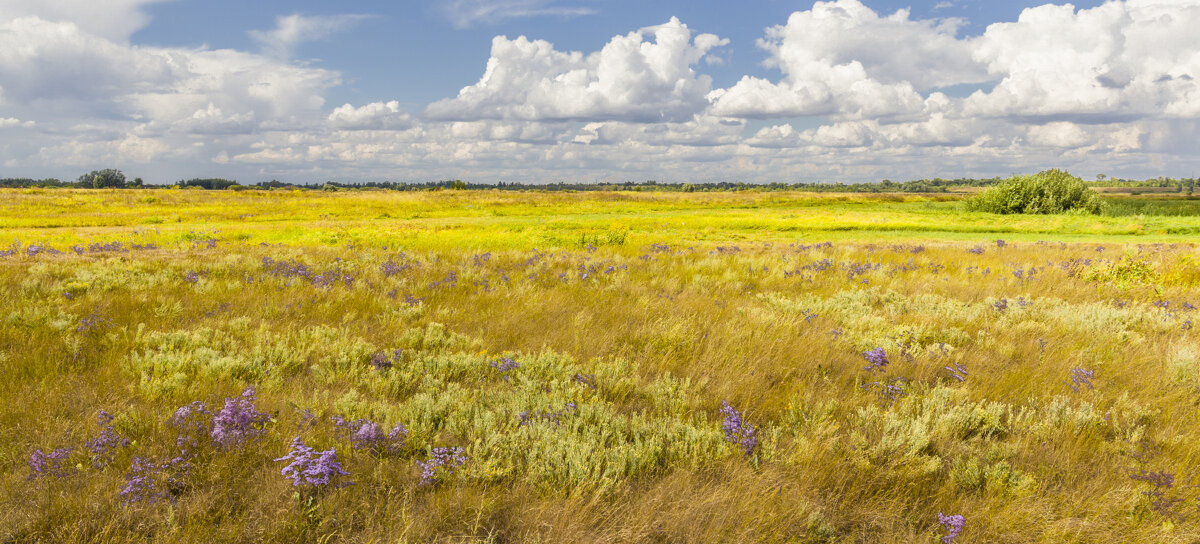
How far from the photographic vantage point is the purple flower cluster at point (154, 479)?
289cm

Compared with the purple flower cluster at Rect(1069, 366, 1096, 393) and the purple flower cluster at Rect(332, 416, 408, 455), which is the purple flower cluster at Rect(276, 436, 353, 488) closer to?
the purple flower cluster at Rect(332, 416, 408, 455)

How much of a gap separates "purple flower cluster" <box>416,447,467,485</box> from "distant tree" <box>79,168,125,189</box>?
200 meters

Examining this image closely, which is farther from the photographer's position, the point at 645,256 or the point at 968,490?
the point at 645,256

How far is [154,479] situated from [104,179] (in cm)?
20421

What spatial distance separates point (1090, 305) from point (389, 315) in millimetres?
11231

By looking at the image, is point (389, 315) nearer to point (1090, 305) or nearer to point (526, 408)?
point (526, 408)

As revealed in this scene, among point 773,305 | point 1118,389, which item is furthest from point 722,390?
point 773,305

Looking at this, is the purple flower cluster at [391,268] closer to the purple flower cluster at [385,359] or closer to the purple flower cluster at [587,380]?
the purple flower cluster at [385,359]

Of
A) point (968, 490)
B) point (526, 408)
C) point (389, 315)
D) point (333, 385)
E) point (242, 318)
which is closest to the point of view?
point (968, 490)

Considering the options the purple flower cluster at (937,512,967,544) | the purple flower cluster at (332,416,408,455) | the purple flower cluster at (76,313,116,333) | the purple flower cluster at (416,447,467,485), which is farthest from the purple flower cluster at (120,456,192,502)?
the purple flower cluster at (937,512,967,544)

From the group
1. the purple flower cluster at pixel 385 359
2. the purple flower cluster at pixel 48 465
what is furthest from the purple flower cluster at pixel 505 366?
the purple flower cluster at pixel 48 465

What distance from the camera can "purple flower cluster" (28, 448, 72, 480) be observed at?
3.02m

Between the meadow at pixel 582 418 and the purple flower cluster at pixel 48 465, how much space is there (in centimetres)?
3

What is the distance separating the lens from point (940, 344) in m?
6.17
